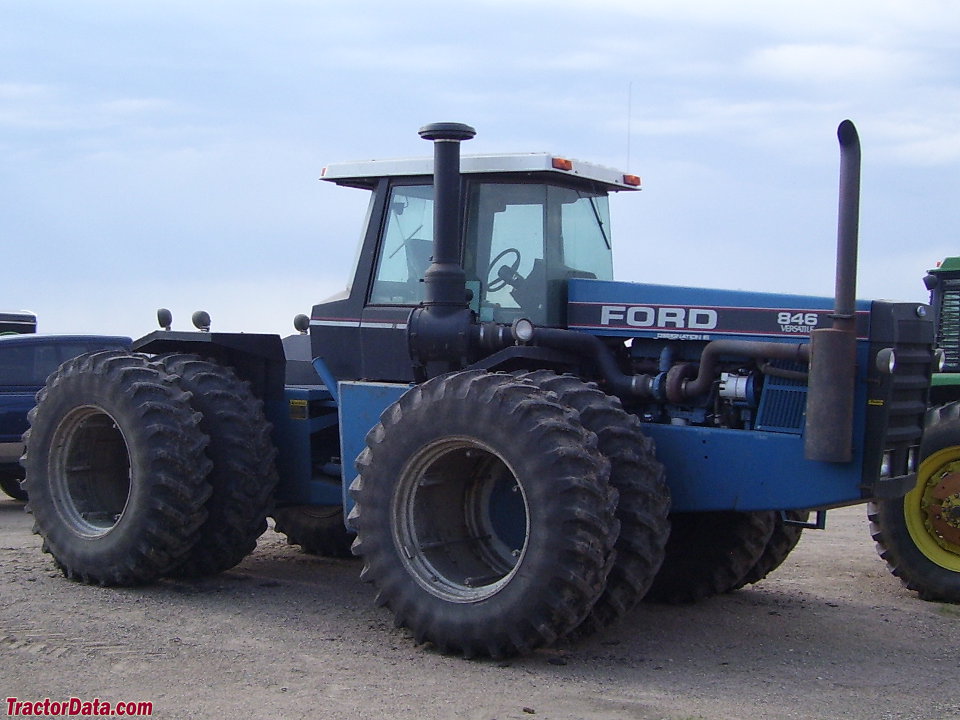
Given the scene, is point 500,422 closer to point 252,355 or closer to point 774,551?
point 774,551

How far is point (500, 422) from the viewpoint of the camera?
652cm

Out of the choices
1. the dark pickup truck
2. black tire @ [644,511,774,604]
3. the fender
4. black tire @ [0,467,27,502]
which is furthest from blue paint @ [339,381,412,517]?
black tire @ [0,467,27,502]

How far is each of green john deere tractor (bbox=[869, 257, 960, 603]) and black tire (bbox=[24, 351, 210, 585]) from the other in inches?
177

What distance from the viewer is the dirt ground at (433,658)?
571 cm

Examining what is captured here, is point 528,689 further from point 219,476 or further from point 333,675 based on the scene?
point 219,476

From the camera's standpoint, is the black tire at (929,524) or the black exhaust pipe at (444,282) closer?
the black exhaust pipe at (444,282)

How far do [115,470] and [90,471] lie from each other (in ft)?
0.62

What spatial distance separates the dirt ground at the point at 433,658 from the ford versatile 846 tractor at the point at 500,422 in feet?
0.83

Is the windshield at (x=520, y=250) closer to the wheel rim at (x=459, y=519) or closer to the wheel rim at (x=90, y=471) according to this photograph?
the wheel rim at (x=459, y=519)

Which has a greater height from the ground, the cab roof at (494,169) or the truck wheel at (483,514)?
the cab roof at (494,169)

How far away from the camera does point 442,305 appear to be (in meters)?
7.55

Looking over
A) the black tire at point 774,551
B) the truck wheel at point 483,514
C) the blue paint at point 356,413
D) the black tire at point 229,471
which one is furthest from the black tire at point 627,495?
the black tire at point 229,471

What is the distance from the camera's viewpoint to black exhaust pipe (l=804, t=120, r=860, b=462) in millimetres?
6215

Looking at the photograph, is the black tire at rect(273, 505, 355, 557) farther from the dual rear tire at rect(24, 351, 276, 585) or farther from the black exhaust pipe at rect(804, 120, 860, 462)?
the black exhaust pipe at rect(804, 120, 860, 462)
